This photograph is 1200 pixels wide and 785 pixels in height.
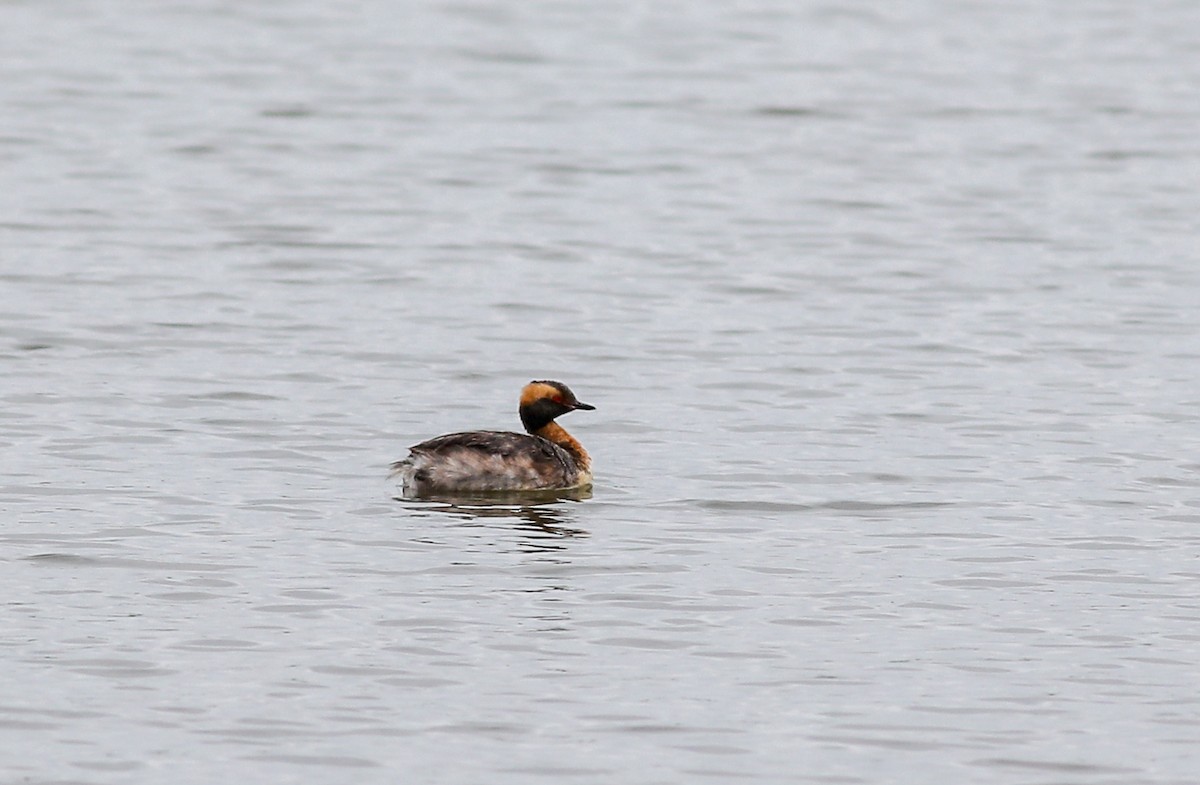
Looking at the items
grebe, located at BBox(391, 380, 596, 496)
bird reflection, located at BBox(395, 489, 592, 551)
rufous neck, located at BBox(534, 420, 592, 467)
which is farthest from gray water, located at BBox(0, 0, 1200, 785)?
rufous neck, located at BBox(534, 420, 592, 467)

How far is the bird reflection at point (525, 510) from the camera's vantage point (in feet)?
44.5

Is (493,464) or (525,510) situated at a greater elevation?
(493,464)

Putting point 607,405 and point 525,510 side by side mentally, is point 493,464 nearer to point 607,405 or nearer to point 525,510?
point 525,510

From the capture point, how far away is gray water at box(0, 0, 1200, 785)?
10406mm

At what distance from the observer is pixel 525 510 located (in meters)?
14.4

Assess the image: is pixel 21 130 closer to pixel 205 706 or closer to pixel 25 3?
pixel 25 3

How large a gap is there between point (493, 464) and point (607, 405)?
3.04 m

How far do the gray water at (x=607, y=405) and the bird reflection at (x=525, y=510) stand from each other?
0.18ft

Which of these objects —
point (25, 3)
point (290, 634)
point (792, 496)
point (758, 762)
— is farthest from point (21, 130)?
point (758, 762)

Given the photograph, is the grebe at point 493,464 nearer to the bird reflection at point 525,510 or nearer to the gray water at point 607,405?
the bird reflection at point 525,510

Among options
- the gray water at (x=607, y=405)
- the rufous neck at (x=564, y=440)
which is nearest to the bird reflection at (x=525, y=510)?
the gray water at (x=607, y=405)

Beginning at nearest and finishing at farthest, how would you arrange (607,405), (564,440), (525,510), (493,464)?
(525,510) → (493,464) → (564,440) → (607,405)

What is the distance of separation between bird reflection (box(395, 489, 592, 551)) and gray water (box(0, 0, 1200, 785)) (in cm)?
6

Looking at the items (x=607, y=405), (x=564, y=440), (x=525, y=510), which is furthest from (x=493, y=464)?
(x=607, y=405)
